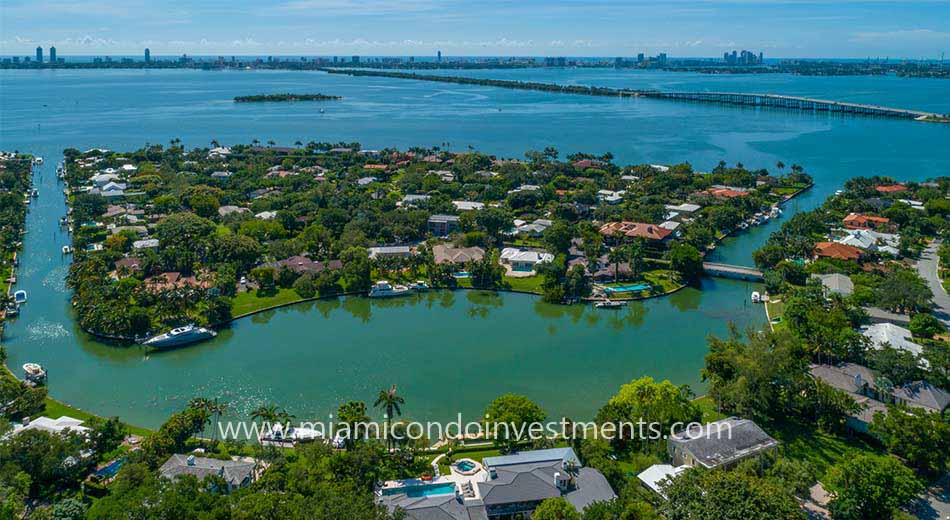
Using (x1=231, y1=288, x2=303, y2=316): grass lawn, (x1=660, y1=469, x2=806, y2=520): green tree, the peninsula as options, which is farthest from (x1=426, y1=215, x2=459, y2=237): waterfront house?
(x1=660, y1=469, x2=806, y2=520): green tree

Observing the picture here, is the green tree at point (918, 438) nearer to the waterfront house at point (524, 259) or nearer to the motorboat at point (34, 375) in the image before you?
the waterfront house at point (524, 259)

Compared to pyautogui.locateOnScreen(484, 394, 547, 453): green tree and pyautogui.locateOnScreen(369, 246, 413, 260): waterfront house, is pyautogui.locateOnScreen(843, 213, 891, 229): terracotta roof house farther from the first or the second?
pyautogui.locateOnScreen(484, 394, 547, 453): green tree

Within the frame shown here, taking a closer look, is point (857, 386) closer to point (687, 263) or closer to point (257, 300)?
point (687, 263)

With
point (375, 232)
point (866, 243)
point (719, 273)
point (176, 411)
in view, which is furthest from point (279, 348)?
point (866, 243)

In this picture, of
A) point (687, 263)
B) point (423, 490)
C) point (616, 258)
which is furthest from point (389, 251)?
point (423, 490)

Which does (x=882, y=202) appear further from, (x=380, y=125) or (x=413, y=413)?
(x=380, y=125)

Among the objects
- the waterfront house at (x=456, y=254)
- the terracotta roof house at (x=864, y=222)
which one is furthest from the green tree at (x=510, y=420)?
the terracotta roof house at (x=864, y=222)

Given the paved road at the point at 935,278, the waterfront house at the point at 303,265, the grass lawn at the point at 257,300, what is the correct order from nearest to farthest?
the paved road at the point at 935,278
the grass lawn at the point at 257,300
the waterfront house at the point at 303,265
